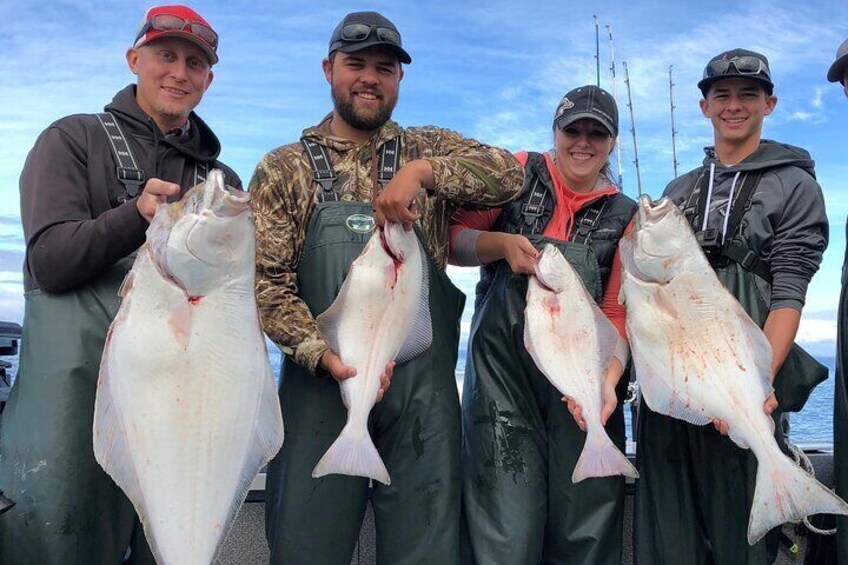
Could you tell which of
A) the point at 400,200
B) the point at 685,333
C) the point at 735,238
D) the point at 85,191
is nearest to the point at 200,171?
the point at 85,191

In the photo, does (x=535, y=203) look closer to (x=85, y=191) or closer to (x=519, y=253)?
(x=519, y=253)

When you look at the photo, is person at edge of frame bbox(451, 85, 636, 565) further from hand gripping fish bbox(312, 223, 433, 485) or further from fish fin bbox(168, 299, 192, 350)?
fish fin bbox(168, 299, 192, 350)

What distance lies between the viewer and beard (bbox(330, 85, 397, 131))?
342 cm

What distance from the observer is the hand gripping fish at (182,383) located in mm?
2395

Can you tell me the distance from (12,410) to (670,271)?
2.76m

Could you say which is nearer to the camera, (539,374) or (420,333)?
(420,333)

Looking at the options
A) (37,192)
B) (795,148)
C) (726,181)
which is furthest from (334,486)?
(795,148)

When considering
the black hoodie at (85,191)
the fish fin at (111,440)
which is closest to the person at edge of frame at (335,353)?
the black hoodie at (85,191)

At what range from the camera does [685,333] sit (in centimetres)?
331

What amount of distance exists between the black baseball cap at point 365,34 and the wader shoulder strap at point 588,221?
1.14 m

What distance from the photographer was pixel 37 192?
2.91 meters

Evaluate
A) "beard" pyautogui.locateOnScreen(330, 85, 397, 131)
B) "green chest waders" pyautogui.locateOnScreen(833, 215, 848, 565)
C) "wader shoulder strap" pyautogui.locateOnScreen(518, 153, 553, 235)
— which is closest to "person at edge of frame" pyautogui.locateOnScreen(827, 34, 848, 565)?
"green chest waders" pyautogui.locateOnScreen(833, 215, 848, 565)

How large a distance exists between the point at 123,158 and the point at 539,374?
2064 millimetres

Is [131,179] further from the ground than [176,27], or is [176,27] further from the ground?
[176,27]
